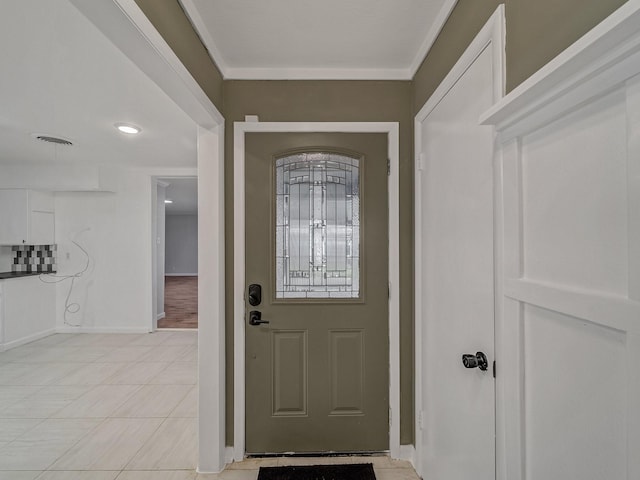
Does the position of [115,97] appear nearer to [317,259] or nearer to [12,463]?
[317,259]

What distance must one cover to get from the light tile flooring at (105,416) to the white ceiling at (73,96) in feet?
8.04

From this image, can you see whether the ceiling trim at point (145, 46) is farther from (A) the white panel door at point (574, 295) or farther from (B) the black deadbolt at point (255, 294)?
(A) the white panel door at point (574, 295)

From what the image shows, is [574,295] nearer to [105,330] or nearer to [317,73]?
[317,73]

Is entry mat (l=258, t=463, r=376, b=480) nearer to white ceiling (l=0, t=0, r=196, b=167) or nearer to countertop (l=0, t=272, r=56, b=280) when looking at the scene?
white ceiling (l=0, t=0, r=196, b=167)

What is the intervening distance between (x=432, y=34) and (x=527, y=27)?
834mm

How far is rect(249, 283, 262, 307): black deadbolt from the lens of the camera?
209 cm

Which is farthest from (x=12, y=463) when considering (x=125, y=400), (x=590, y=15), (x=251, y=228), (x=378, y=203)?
(x=590, y=15)

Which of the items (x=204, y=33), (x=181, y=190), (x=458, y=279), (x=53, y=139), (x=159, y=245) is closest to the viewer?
(x=458, y=279)

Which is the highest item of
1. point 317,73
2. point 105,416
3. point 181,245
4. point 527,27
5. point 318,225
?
point 317,73

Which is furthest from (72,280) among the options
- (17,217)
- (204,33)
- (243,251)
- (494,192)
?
(494,192)

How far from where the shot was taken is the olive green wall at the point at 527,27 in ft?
2.59

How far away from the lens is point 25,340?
14.5 ft

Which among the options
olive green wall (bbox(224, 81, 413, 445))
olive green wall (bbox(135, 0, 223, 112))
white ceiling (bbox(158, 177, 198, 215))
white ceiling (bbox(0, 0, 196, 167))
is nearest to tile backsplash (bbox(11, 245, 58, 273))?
white ceiling (bbox(0, 0, 196, 167))

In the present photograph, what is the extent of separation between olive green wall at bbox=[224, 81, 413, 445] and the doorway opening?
3.06 meters
